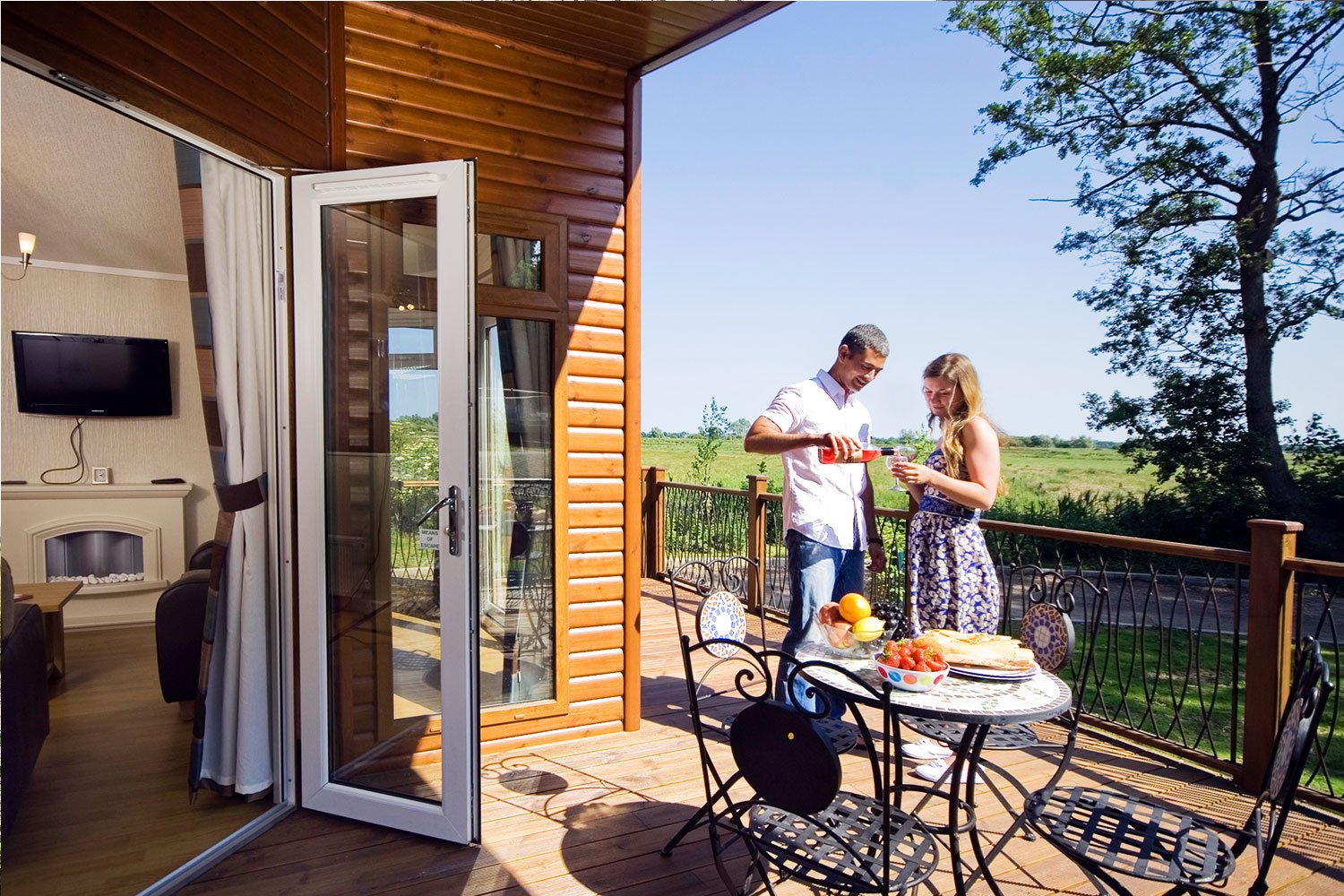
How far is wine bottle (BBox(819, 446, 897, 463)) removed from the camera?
9.29ft

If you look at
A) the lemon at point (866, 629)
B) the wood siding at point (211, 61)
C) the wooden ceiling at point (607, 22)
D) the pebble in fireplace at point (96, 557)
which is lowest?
the pebble in fireplace at point (96, 557)

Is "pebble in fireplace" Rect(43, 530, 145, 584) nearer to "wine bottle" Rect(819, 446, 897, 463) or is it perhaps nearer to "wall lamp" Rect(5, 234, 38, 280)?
"wall lamp" Rect(5, 234, 38, 280)

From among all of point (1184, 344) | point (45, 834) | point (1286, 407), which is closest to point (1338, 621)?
point (1286, 407)

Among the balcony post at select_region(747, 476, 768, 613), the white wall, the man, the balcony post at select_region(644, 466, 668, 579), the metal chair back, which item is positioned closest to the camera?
the metal chair back

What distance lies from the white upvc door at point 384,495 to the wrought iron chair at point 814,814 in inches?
44.8

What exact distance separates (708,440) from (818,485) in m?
6.73

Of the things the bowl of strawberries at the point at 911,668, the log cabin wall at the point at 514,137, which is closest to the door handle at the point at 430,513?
the log cabin wall at the point at 514,137

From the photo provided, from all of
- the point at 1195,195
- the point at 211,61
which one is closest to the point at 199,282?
the point at 211,61

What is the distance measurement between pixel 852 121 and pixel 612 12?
1879 cm

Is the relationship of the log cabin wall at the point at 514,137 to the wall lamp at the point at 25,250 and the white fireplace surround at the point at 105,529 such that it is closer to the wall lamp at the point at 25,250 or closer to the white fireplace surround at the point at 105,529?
the wall lamp at the point at 25,250

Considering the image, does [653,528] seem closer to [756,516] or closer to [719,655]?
[756,516]

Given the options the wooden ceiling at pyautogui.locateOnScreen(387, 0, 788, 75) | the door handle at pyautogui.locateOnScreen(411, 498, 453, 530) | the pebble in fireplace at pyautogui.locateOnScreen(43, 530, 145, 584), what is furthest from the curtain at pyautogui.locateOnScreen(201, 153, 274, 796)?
the pebble in fireplace at pyautogui.locateOnScreen(43, 530, 145, 584)

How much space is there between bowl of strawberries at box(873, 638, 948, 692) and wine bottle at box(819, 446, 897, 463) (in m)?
0.85

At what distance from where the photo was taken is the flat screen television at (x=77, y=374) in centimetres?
611
